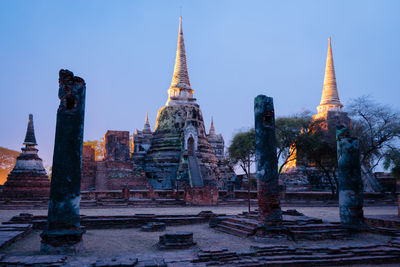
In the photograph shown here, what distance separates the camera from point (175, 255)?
22.0ft

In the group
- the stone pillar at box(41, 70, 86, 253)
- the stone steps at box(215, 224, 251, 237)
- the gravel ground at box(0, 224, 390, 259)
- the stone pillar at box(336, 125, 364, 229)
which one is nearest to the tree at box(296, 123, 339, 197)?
the stone pillar at box(336, 125, 364, 229)

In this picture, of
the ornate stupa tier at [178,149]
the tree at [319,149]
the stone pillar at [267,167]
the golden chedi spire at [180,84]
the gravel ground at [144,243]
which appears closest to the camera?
the gravel ground at [144,243]

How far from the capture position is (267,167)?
28.6ft

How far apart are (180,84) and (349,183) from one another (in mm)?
23671

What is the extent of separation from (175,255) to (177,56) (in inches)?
1109

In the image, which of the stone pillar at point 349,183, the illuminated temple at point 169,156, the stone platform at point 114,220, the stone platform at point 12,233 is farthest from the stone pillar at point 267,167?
the illuminated temple at point 169,156

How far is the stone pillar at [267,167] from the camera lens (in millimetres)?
8531

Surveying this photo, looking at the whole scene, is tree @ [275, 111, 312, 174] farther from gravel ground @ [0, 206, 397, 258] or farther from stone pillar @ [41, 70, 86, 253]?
stone pillar @ [41, 70, 86, 253]

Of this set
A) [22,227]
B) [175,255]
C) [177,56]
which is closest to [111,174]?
Answer: [177,56]

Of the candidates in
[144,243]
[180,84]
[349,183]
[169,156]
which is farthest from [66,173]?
[180,84]

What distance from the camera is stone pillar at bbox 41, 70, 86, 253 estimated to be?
6.85 metres

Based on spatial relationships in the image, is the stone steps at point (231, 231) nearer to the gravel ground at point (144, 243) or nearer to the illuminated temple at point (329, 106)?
the gravel ground at point (144, 243)

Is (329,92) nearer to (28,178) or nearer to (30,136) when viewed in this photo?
(30,136)

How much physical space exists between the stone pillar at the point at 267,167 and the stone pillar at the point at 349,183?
2155mm
